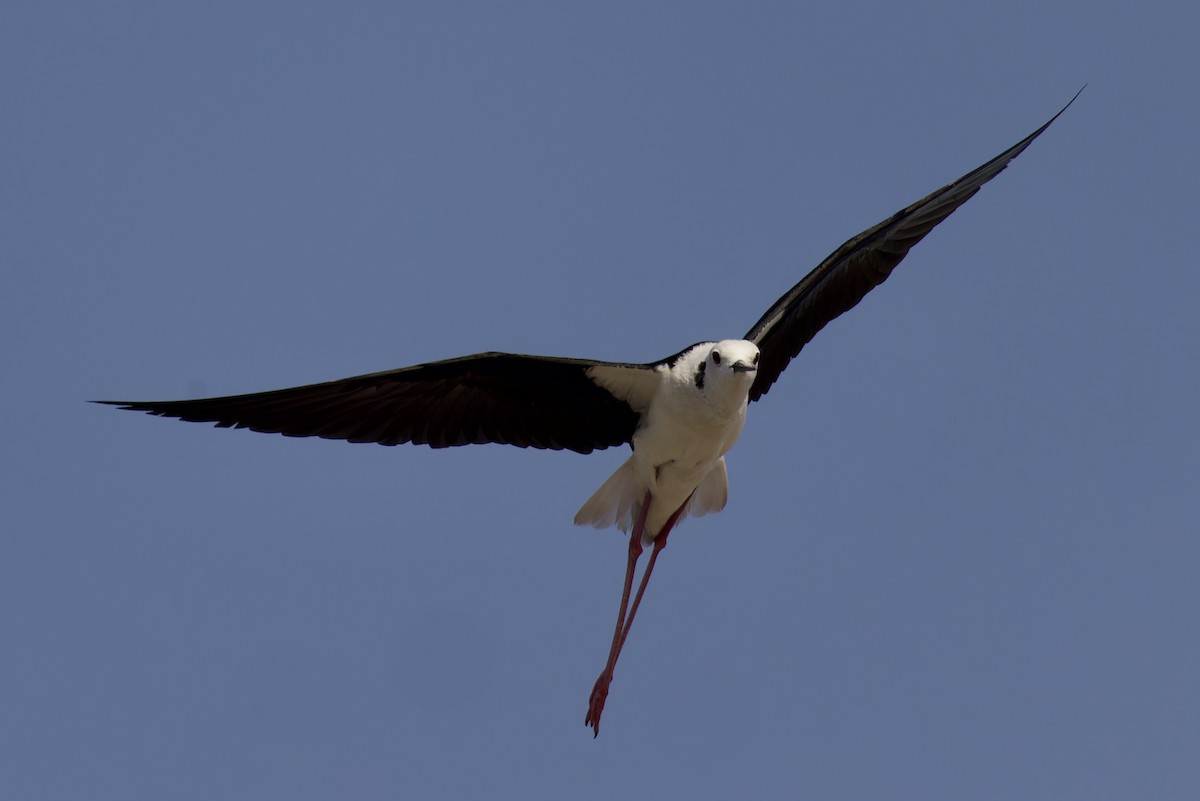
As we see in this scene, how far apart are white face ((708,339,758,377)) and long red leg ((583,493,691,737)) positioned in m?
2.11

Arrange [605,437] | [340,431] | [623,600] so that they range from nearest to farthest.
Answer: [340,431] → [605,437] → [623,600]

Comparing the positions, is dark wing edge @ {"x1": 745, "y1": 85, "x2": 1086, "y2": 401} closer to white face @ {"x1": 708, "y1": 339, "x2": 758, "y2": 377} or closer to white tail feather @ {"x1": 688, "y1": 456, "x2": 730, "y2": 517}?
white tail feather @ {"x1": 688, "y1": 456, "x2": 730, "y2": 517}

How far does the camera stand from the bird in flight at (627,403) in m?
12.6

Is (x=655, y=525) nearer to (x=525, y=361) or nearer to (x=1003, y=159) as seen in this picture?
(x=525, y=361)

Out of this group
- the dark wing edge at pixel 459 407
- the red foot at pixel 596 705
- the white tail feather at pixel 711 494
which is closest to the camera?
the dark wing edge at pixel 459 407

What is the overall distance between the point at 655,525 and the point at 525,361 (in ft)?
8.38

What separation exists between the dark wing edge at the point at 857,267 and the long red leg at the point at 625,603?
58.8 inches

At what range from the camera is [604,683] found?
46.4 ft

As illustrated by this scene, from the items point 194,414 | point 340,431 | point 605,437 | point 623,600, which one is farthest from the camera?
point 623,600

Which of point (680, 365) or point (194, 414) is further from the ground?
point (680, 365)

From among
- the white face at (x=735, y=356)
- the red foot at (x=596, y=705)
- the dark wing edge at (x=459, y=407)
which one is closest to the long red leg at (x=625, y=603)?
the red foot at (x=596, y=705)

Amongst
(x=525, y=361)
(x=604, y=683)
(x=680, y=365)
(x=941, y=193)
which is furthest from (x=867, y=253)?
(x=604, y=683)

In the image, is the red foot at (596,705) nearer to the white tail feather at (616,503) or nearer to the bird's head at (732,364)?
the white tail feather at (616,503)

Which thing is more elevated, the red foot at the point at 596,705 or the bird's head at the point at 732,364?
the bird's head at the point at 732,364
